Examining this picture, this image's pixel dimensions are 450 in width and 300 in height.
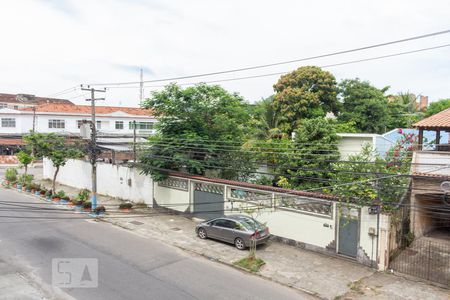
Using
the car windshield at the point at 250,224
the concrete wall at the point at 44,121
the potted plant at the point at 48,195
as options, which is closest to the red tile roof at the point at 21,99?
the concrete wall at the point at 44,121

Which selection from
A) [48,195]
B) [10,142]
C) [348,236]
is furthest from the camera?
[10,142]

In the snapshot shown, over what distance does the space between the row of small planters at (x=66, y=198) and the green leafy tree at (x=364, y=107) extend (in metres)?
22.6

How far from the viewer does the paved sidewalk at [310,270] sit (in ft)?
36.7

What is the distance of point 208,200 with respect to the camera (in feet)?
63.8

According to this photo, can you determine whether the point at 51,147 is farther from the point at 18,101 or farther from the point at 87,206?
the point at 18,101

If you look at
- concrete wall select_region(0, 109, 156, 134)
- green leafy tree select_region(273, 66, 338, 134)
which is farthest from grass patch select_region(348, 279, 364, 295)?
concrete wall select_region(0, 109, 156, 134)

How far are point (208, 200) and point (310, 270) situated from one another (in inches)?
314

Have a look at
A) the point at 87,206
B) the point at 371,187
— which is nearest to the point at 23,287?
the point at 87,206

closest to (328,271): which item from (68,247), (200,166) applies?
(200,166)

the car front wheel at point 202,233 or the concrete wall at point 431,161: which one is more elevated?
the concrete wall at point 431,161

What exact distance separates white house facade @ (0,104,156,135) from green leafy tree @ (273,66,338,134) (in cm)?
2624

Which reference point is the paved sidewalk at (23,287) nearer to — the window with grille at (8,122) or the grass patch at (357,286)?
the grass patch at (357,286)

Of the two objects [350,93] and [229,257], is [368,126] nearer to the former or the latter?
[350,93]

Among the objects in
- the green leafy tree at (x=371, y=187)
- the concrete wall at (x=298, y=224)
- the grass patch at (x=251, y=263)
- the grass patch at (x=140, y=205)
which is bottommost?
the grass patch at (x=251, y=263)
